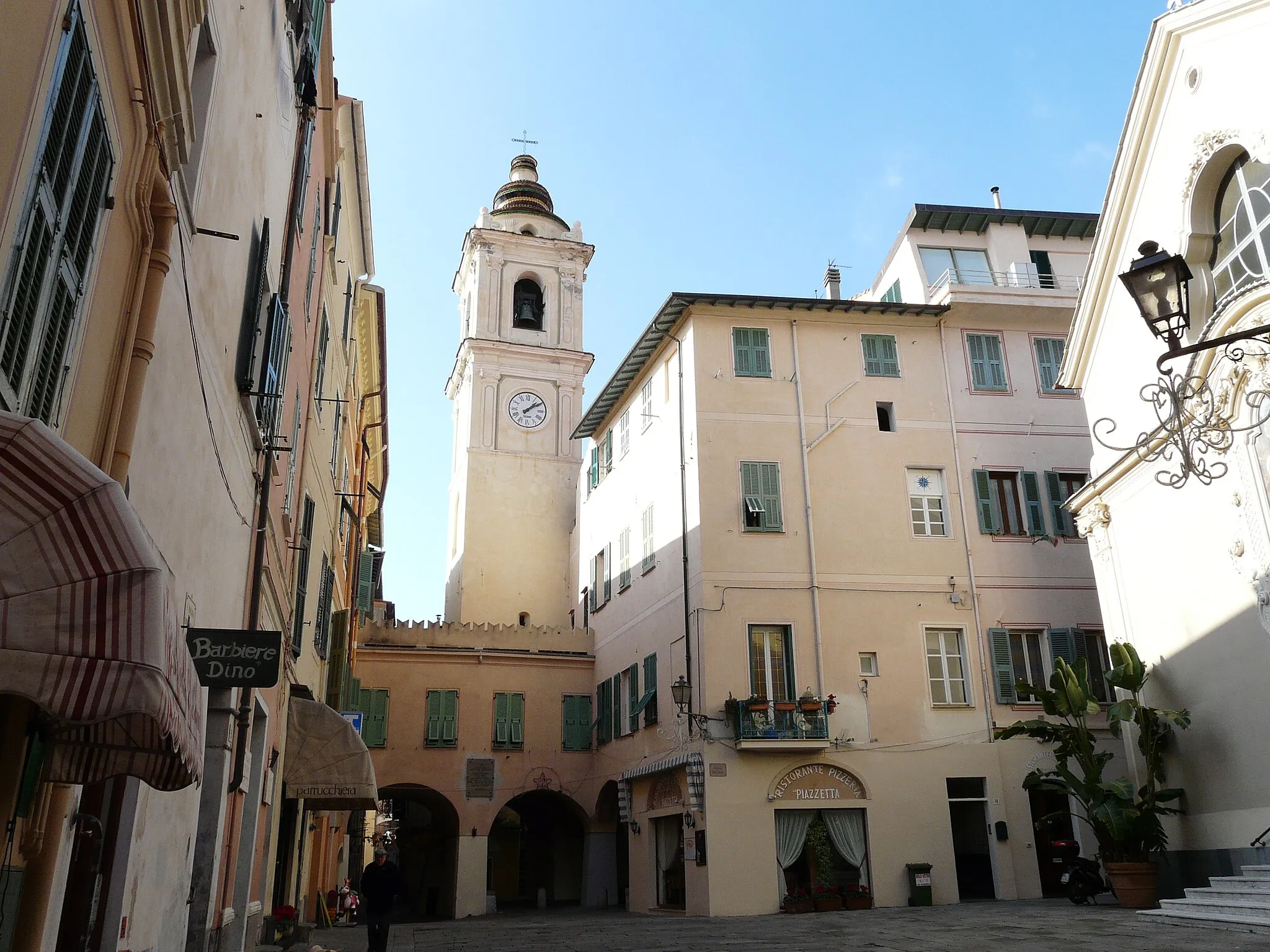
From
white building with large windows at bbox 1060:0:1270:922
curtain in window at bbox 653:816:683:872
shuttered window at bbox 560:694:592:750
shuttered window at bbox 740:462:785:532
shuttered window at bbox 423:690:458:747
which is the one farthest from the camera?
shuttered window at bbox 560:694:592:750

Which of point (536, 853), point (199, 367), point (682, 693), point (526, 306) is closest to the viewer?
point (199, 367)

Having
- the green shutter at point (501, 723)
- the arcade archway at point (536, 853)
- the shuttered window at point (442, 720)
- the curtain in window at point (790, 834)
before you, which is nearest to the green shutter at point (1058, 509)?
the curtain in window at point (790, 834)

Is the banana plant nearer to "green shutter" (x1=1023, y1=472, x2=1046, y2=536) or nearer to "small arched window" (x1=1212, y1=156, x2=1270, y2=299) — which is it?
"small arched window" (x1=1212, y1=156, x2=1270, y2=299)

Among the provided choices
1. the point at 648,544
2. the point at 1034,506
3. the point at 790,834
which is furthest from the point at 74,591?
the point at 1034,506

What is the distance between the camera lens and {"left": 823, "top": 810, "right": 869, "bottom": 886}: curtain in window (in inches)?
778

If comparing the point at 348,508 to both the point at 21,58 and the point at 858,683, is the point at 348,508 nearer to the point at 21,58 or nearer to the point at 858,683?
the point at 858,683

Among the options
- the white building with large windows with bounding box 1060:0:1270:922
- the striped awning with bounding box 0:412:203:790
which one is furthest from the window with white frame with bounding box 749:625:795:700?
the striped awning with bounding box 0:412:203:790

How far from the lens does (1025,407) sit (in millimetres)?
23734

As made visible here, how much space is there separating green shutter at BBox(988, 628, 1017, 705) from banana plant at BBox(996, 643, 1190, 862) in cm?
375

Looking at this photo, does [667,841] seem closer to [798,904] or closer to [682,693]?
[798,904]

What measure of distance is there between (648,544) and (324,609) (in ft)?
27.1

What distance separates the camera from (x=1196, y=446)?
1386cm

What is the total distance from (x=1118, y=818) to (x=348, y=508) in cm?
1612

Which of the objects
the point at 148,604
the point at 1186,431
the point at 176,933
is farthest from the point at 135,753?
the point at 1186,431
